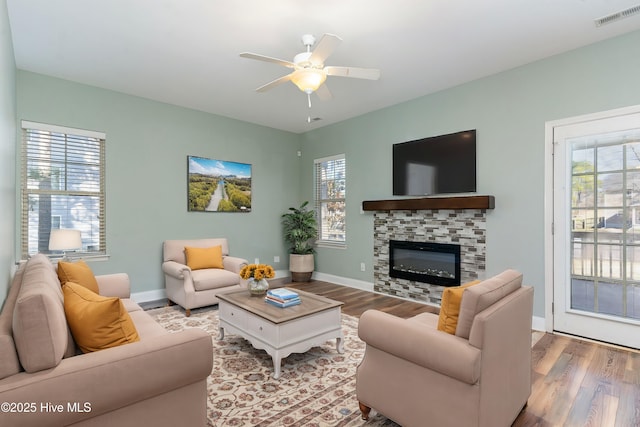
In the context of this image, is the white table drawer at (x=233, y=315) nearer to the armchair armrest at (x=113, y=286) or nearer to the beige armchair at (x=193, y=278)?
the beige armchair at (x=193, y=278)

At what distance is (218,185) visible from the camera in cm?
531

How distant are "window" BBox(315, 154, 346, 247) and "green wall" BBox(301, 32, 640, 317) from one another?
890 mm

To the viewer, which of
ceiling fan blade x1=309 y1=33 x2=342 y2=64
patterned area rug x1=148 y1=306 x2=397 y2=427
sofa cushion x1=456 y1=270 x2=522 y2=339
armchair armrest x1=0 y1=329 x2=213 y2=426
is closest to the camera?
armchair armrest x1=0 y1=329 x2=213 y2=426

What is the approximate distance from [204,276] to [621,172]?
4554 millimetres

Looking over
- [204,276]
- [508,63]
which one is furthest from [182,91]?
[508,63]

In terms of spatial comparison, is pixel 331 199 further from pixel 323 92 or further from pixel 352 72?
pixel 352 72

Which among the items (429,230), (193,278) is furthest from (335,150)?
(193,278)

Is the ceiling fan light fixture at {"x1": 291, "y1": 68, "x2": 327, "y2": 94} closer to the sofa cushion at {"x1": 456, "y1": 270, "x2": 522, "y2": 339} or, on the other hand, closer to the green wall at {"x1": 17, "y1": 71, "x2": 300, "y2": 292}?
the sofa cushion at {"x1": 456, "y1": 270, "x2": 522, "y2": 339}

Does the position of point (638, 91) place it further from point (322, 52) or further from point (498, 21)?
point (322, 52)

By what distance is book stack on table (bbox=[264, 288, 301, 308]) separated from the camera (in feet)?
9.05

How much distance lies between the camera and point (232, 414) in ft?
6.61

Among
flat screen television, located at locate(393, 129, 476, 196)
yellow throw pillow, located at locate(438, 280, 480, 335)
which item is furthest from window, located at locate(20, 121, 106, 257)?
yellow throw pillow, located at locate(438, 280, 480, 335)

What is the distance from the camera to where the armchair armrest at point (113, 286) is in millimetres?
3041

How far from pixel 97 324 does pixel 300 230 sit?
4.47 meters
